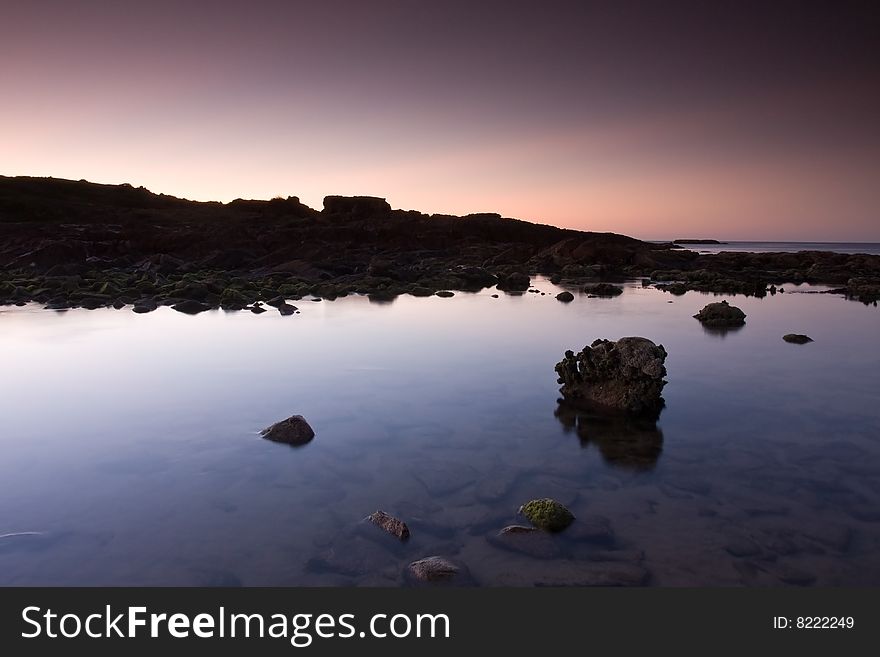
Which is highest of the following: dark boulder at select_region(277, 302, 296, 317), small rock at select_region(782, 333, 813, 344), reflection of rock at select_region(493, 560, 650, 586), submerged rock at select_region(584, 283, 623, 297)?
submerged rock at select_region(584, 283, 623, 297)

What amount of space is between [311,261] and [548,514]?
56.9 meters

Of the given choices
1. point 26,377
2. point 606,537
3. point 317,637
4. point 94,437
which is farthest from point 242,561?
point 26,377

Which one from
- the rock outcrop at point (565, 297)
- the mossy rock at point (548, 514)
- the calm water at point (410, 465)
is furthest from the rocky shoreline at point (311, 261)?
the mossy rock at point (548, 514)

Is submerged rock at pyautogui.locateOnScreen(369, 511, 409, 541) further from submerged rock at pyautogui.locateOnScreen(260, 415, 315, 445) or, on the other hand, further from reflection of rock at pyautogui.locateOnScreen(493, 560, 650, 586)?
submerged rock at pyautogui.locateOnScreen(260, 415, 315, 445)

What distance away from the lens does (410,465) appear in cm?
1083

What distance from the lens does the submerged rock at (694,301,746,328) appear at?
2845 cm

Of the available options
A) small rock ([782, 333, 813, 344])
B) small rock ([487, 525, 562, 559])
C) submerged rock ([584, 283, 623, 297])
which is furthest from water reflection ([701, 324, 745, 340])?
small rock ([487, 525, 562, 559])

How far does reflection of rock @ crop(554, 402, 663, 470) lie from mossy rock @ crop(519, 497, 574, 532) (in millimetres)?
2838

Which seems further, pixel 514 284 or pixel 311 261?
pixel 311 261

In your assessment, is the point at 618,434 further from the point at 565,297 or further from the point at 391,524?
the point at 565,297

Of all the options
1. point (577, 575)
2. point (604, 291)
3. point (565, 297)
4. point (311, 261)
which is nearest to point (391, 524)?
point (577, 575)

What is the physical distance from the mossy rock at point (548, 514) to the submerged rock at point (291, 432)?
215 inches

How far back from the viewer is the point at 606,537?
313 inches

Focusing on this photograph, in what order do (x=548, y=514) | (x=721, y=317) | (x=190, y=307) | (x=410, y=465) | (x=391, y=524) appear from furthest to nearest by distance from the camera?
(x=190, y=307)
(x=721, y=317)
(x=410, y=465)
(x=548, y=514)
(x=391, y=524)
